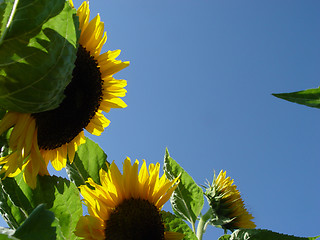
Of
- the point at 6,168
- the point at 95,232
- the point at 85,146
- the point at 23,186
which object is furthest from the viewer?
the point at 85,146

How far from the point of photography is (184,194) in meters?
2.04

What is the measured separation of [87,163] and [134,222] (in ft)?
1.08

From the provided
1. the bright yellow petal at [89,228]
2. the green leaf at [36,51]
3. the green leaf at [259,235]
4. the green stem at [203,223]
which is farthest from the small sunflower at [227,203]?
the green leaf at [36,51]

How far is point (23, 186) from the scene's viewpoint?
4.27 ft

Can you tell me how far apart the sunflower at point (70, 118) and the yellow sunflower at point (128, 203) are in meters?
0.19

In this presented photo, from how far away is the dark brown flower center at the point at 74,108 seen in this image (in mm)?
1328

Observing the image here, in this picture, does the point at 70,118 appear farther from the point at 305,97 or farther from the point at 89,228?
the point at 305,97

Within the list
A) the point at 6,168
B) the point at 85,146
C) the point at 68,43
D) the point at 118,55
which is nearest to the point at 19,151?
the point at 6,168

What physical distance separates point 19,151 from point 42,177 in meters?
0.16

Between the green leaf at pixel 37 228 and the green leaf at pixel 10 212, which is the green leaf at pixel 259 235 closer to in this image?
the green leaf at pixel 10 212

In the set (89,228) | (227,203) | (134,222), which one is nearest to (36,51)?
(89,228)

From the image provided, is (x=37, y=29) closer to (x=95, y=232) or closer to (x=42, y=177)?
(x=42, y=177)

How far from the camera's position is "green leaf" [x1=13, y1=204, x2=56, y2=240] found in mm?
609

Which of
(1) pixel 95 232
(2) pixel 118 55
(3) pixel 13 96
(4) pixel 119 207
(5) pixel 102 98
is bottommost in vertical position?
(1) pixel 95 232
